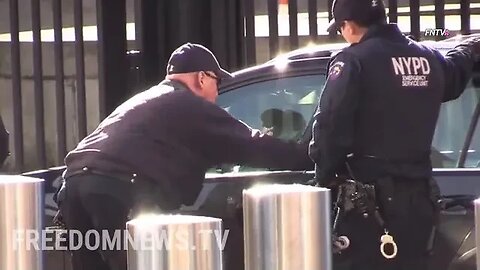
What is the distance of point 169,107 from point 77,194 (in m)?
0.48

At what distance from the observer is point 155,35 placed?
7.50m

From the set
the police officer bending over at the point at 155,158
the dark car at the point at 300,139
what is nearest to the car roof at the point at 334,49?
the dark car at the point at 300,139

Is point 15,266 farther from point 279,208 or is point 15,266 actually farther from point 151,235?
point 279,208

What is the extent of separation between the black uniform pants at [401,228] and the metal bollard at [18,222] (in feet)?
5.09

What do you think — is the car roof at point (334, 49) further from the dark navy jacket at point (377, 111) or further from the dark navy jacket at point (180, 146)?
the dark navy jacket at point (180, 146)

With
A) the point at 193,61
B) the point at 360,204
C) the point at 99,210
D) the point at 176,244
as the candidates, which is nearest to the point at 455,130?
Result: the point at 360,204

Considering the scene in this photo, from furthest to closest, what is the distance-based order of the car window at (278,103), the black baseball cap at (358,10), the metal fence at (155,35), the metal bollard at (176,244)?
the metal fence at (155,35) → the car window at (278,103) → the black baseball cap at (358,10) → the metal bollard at (176,244)

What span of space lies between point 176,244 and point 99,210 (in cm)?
156

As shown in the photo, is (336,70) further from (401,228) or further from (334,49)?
(334,49)

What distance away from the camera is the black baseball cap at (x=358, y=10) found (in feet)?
12.8

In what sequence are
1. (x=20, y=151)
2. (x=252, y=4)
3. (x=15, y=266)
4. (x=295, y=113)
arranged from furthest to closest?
(x=20, y=151), (x=252, y=4), (x=295, y=113), (x=15, y=266)

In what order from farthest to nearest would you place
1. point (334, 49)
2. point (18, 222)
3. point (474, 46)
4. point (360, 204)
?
point (334, 49)
point (474, 46)
point (360, 204)
point (18, 222)

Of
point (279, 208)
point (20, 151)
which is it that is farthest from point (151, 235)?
point (20, 151)

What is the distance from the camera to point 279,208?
8.23ft
